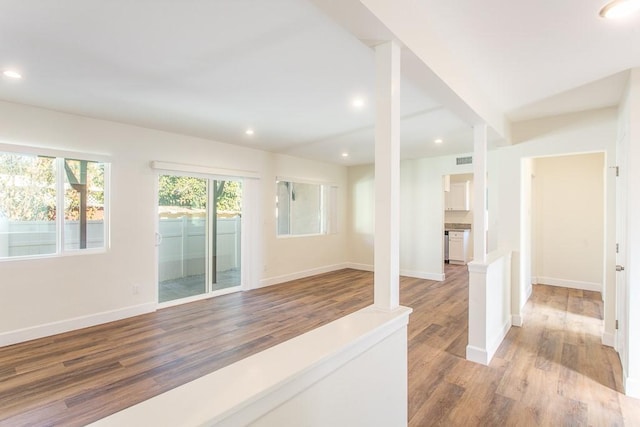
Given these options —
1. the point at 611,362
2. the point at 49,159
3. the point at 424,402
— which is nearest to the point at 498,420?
the point at 424,402

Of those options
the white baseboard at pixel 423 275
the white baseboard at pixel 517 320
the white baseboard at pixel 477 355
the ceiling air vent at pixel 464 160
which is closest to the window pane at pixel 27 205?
the white baseboard at pixel 477 355

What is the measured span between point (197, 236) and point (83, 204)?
1529mm

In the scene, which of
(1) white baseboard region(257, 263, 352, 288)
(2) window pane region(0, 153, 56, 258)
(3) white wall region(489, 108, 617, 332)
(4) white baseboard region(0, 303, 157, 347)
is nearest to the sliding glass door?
(4) white baseboard region(0, 303, 157, 347)

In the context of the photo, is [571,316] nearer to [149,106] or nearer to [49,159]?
[149,106]

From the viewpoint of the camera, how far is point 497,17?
1760mm

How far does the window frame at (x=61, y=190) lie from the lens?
10.9 ft

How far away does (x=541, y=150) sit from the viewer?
12.2 feet

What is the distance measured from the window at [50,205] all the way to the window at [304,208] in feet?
9.69

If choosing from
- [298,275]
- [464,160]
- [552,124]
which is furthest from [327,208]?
[552,124]

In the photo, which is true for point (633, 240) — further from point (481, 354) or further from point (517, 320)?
point (517, 320)

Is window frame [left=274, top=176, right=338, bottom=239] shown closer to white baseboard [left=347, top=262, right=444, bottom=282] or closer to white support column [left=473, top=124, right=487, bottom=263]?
white baseboard [left=347, top=262, right=444, bottom=282]

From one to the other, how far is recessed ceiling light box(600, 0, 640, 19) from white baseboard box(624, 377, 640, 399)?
2551 millimetres

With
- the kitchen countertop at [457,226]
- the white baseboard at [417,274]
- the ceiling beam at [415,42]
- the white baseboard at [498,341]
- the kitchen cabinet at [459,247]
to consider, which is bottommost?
the white baseboard at [498,341]

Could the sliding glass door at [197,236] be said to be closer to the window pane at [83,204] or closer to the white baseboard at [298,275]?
the white baseboard at [298,275]
